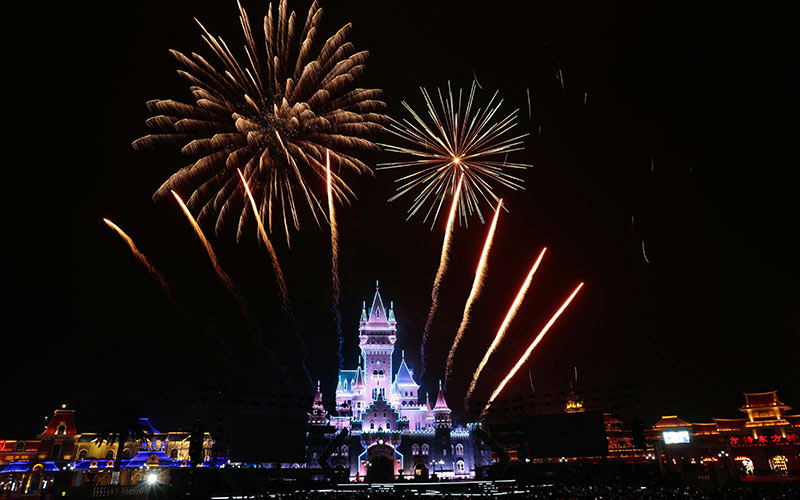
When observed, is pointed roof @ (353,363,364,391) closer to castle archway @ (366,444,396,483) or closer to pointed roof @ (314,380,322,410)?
pointed roof @ (314,380,322,410)

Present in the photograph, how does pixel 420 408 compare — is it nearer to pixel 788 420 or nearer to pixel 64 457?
pixel 64 457

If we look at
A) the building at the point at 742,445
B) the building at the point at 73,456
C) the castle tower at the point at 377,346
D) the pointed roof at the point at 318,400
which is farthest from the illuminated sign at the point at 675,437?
the building at the point at 73,456

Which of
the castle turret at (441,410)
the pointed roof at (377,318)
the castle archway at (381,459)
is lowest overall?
the castle archway at (381,459)

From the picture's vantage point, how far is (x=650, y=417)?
11450 cm

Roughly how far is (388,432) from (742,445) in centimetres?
5117

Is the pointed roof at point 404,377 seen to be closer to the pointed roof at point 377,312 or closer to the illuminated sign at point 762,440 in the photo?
the pointed roof at point 377,312

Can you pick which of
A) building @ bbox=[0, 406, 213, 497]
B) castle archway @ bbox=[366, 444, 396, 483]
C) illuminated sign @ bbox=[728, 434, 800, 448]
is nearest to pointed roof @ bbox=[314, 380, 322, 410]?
building @ bbox=[0, 406, 213, 497]

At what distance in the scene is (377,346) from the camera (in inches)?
3442

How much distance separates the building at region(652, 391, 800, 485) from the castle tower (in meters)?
44.6

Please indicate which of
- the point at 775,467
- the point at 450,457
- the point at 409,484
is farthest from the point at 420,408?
the point at 775,467

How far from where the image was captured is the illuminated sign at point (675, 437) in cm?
7989

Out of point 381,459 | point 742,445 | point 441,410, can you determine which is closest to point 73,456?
point 381,459

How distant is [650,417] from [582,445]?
84040mm

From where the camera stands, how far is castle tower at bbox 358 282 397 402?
281ft
